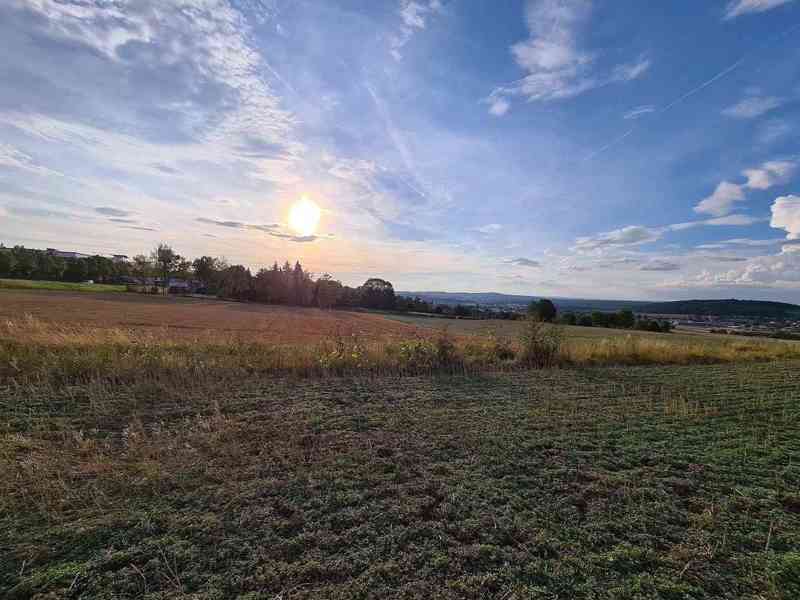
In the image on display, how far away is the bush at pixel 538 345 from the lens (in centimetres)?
1206

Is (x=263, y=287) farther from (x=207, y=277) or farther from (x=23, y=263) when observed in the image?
(x=23, y=263)

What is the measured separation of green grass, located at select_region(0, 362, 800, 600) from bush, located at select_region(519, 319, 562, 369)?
17.3ft

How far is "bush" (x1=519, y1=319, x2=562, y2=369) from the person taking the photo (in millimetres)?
12062

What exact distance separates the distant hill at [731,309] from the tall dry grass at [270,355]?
72.1 meters

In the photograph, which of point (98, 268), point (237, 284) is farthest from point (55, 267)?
point (237, 284)

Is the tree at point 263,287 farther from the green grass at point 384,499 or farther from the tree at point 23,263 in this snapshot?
the green grass at point 384,499

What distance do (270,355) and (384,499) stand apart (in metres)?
6.95

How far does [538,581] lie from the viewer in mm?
2627

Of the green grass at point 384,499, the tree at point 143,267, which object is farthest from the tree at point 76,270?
the green grass at point 384,499

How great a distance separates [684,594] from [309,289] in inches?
2872

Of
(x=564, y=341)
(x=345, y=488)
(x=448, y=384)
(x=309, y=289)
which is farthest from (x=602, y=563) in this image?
(x=309, y=289)

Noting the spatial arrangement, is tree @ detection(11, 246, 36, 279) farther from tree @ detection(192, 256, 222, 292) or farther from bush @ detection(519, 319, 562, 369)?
bush @ detection(519, 319, 562, 369)

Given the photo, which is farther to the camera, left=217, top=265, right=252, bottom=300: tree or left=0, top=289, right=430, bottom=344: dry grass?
left=217, top=265, right=252, bottom=300: tree

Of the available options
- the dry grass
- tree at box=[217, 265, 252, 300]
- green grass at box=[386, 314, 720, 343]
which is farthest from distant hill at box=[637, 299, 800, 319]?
tree at box=[217, 265, 252, 300]
